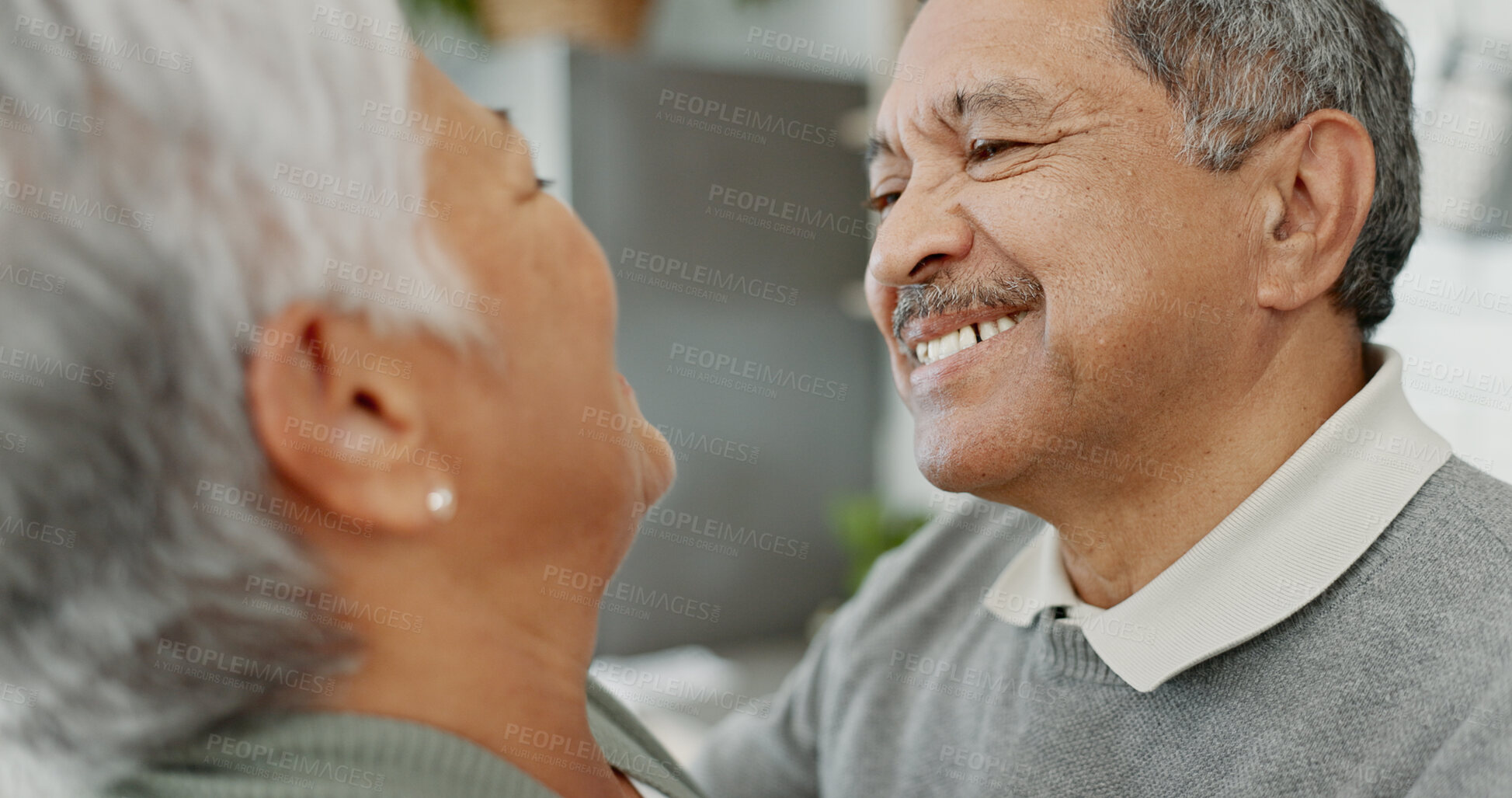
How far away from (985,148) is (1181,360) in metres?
0.29

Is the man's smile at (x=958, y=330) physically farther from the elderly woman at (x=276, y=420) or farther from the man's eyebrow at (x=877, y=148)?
the elderly woman at (x=276, y=420)

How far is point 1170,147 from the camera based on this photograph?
96 centimetres

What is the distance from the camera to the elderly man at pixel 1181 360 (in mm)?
907

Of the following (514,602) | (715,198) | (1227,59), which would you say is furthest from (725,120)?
(514,602)

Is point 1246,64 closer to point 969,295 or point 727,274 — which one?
point 969,295

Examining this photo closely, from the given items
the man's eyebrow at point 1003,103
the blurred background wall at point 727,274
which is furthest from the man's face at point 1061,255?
the blurred background wall at point 727,274

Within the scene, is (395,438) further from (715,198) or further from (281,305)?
(715,198)

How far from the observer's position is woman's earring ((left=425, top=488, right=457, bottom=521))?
60 cm

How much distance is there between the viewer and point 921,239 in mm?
1009

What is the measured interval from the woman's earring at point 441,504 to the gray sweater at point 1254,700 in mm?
698

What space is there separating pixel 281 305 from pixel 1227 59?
2.90ft

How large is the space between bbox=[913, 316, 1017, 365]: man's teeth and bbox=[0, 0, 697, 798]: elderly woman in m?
0.48

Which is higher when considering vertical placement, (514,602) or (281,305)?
(281,305)

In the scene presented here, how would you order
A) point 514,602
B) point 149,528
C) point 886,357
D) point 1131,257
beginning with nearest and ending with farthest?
point 149,528 < point 514,602 < point 1131,257 < point 886,357
